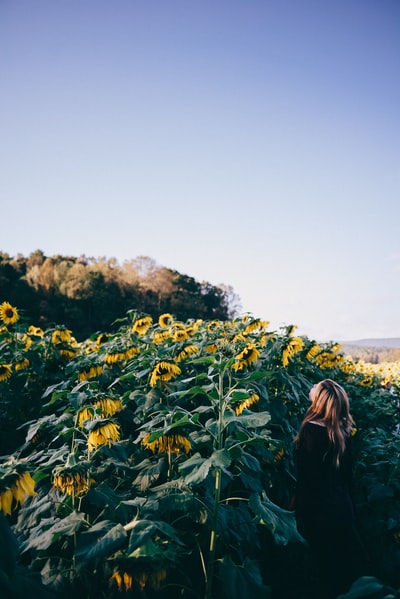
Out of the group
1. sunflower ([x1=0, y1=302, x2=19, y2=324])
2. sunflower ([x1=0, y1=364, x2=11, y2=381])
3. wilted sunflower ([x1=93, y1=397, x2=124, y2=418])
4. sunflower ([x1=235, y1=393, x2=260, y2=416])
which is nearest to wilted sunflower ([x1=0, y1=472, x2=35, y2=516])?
wilted sunflower ([x1=93, y1=397, x2=124, y2=418])

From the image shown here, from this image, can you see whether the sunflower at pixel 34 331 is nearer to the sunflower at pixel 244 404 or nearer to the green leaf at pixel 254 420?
the sunflower at pixel 244 404

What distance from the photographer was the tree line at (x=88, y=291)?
2575 centimetres

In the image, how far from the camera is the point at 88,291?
2753 cm

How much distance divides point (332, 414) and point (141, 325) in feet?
9.33

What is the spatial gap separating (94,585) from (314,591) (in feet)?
6.56

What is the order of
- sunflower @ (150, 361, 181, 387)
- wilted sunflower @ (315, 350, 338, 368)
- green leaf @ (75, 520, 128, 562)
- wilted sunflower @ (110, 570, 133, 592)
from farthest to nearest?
1. wilted sunflower @ (315, 350, 338, 368)
2. sunflower @ (150, 361, 181, 387)
3. wilted sunflower @ (110, 570, 133, 592)
4. green leaf @ (75, 520, 128, 562)

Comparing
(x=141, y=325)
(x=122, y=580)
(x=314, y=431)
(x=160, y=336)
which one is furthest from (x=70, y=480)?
(x=141, y=325)

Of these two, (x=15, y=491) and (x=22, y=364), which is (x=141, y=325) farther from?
(x=15, y=491)

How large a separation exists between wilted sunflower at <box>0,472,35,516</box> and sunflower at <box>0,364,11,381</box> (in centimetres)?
268

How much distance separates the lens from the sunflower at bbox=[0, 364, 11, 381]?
12.8 ft

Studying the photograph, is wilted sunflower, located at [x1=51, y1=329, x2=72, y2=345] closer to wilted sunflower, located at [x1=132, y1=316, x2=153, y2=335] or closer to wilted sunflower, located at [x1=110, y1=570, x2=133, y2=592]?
wilted sunflower, located at [x1=132, y1=316, x2=153, y2=335]

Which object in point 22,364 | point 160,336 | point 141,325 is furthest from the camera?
point 141,325

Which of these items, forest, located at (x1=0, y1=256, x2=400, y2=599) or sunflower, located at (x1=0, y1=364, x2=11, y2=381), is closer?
forest, located at (x1=0, y1=256, x2=400, y2=599)

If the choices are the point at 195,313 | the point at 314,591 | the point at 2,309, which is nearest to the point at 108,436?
the point at 314,591
